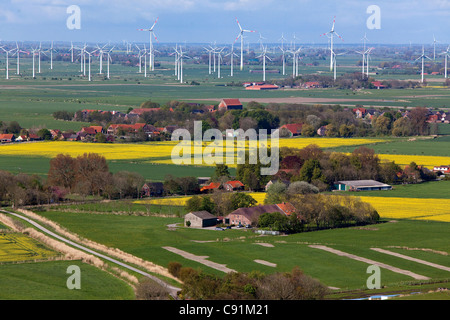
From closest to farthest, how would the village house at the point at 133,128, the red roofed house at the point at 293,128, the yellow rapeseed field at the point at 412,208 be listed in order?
the yellow rapeseed field at the point at 412,208
the village house at the point at 133,128
the red roofed house at the point at 293,128

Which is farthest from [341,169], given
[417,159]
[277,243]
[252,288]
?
[252,288]

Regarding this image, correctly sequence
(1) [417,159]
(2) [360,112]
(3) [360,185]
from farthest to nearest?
(2) [360,112], (1) [417,159], (3) [360,185]

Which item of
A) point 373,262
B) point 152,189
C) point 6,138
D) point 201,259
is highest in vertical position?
point 6,138

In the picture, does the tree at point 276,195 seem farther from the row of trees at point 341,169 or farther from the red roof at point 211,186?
the row of trees at point 341,169

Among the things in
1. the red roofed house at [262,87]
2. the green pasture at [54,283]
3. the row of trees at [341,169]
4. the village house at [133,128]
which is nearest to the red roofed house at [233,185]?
the row of trees at [341,169]

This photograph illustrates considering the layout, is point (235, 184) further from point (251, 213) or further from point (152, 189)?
point (251, 213)
